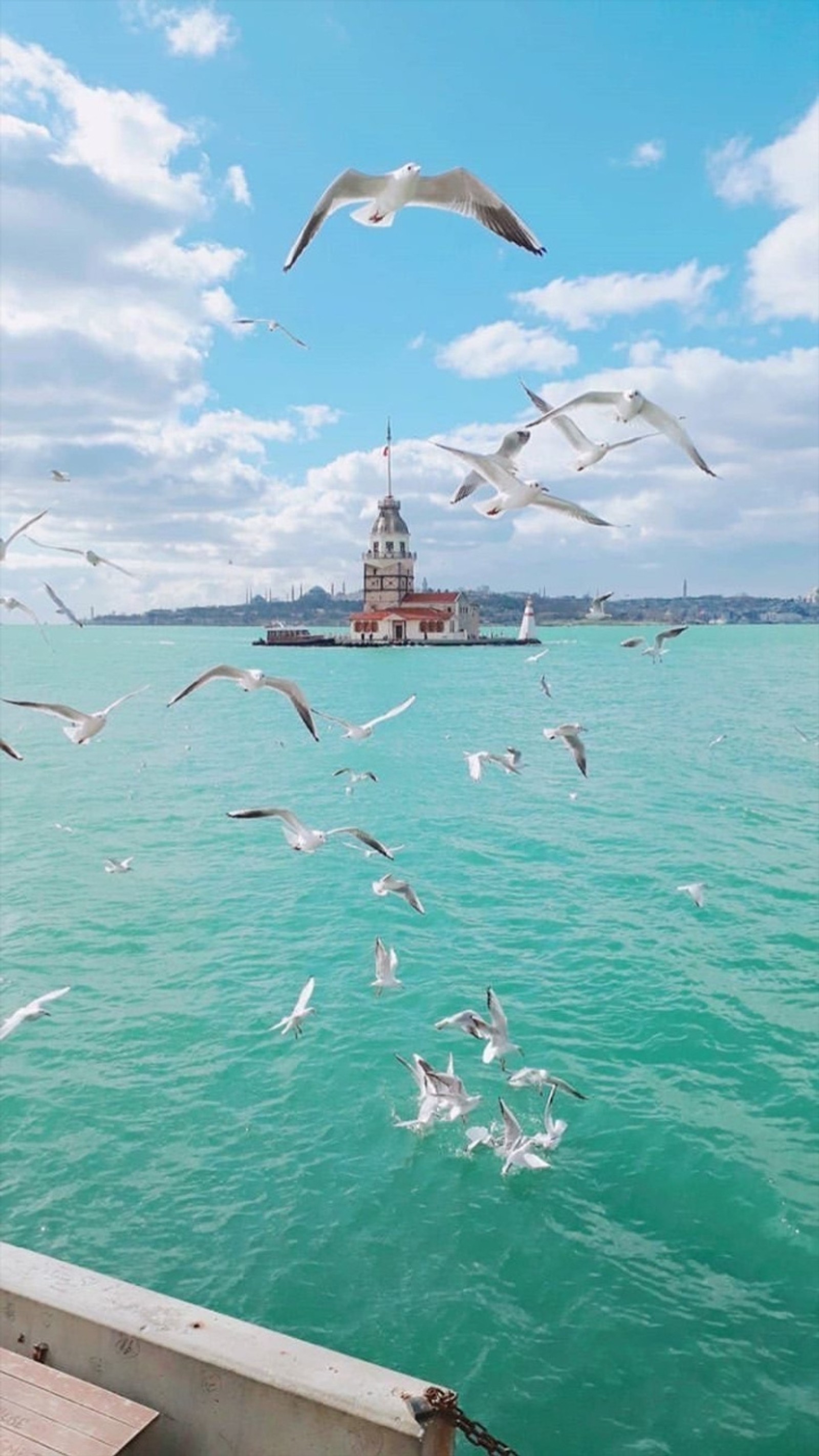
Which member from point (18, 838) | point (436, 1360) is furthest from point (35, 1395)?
point (18, 838)

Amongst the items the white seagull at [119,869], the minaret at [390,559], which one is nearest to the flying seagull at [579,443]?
the white seagull at [119,869]

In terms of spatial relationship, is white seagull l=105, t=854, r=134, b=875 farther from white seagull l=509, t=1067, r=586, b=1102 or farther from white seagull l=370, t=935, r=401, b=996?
white seagull l=509, t=1067, r=586, b=1102

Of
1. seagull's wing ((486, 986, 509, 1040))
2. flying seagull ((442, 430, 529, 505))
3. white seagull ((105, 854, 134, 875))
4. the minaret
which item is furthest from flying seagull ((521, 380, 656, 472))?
the minaret

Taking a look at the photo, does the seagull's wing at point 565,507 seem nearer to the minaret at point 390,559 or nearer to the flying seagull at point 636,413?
the flying seagull at point 636,413

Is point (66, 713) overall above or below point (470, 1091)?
above

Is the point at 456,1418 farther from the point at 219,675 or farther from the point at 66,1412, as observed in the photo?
the point at 219,675

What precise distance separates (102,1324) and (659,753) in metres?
35.9

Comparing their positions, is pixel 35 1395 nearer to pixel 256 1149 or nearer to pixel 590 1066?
pixel 256 1149

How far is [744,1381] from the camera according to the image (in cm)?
666

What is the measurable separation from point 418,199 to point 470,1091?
889 centimetres

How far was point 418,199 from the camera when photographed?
528 centimetres

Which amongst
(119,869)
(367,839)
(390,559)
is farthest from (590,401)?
(390,559)

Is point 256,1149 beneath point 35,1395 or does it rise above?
beneath

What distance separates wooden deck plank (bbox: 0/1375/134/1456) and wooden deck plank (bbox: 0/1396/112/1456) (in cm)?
2
